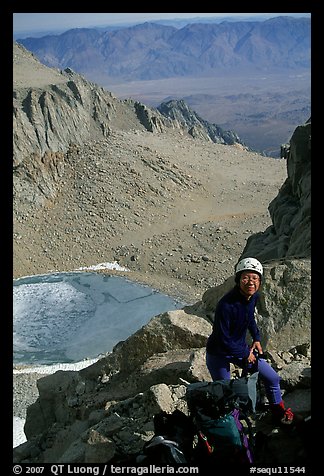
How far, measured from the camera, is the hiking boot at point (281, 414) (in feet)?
18.2

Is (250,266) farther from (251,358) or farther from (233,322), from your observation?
(251,358)

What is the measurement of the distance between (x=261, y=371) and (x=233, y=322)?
25.2 inches

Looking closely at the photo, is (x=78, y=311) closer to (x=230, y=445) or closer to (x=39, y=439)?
(x=39, y=439)

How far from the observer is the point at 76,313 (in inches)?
1141

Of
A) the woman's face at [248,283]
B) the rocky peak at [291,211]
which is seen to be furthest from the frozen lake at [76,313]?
the woman's face at [248,283]

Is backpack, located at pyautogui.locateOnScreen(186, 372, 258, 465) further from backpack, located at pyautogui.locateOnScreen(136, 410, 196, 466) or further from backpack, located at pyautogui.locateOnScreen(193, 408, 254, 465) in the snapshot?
backpack, located at pyautogui.locateOnScreen(136, 410, 196, 466)

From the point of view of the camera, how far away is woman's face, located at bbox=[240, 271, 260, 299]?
5738mm

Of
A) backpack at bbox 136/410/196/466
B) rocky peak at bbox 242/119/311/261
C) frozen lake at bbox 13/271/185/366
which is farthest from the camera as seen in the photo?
frozen lake at bbox 13/271/185/366

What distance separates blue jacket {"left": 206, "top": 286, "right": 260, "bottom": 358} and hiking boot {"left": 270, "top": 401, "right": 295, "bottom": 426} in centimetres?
66

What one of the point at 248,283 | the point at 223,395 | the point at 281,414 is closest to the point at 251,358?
the point at 281,414

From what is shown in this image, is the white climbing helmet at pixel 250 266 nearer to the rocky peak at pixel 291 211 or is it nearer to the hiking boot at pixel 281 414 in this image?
the hiking boot at pixel 281 414

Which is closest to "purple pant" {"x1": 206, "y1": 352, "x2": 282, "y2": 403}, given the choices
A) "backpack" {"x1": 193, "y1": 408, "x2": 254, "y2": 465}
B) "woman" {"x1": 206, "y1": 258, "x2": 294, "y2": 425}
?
"woman" {"x1": 206, "y1": 258, "x2": 294, "y2": 425}
